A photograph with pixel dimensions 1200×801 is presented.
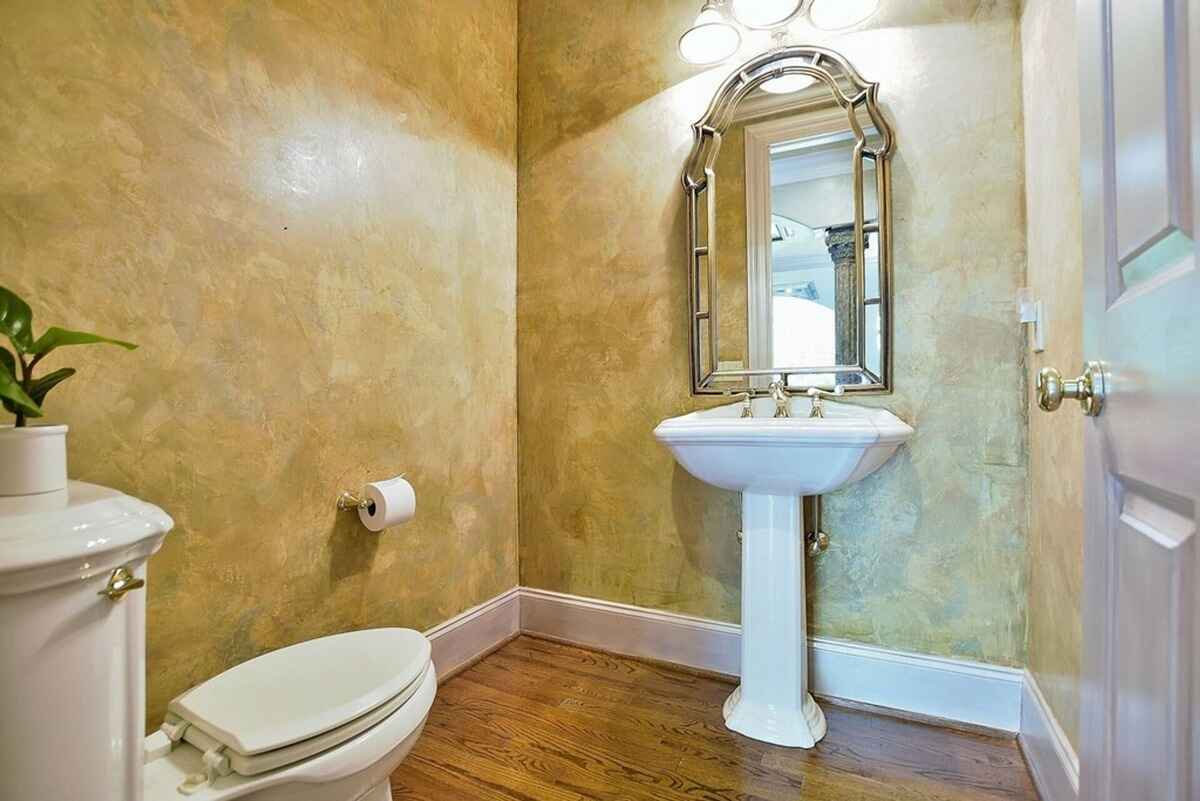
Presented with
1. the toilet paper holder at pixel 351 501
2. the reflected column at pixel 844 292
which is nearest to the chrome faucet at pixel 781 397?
the reflected column at pixel 844 292

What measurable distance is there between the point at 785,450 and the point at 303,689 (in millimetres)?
1106

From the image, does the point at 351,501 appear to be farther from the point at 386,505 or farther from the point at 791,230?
the point at 791,230

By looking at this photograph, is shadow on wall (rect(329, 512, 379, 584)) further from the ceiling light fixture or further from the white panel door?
the ceiling light fixture

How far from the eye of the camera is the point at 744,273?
1.73m

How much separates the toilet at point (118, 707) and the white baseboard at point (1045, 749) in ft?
4.20

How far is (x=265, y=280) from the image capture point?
1260mm

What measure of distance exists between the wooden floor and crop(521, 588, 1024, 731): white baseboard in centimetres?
6

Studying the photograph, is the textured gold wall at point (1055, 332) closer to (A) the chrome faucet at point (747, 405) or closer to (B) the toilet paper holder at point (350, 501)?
(A) the chrome faucet at point (747, 405)

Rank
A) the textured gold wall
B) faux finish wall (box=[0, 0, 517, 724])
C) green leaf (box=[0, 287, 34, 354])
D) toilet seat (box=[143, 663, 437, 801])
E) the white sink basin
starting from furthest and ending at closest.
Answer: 1. the white sink basin
2. the textured gold wall
3. faux finish wall (box=[0, 0, 517, 724])
4. toilet seat (box=[143, 663, 437, 801])
5. green leaf (box=[0, 287, 34, 354])

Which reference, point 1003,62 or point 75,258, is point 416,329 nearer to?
point 75,258

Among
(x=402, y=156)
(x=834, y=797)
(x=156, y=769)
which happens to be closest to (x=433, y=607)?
(x=156, y=769)

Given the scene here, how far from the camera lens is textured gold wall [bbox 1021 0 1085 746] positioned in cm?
108

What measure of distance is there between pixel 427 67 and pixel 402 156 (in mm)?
339

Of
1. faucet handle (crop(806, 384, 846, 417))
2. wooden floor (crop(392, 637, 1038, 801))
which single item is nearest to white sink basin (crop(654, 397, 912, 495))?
faucet handle (crop(806, 384, 846, 417))
